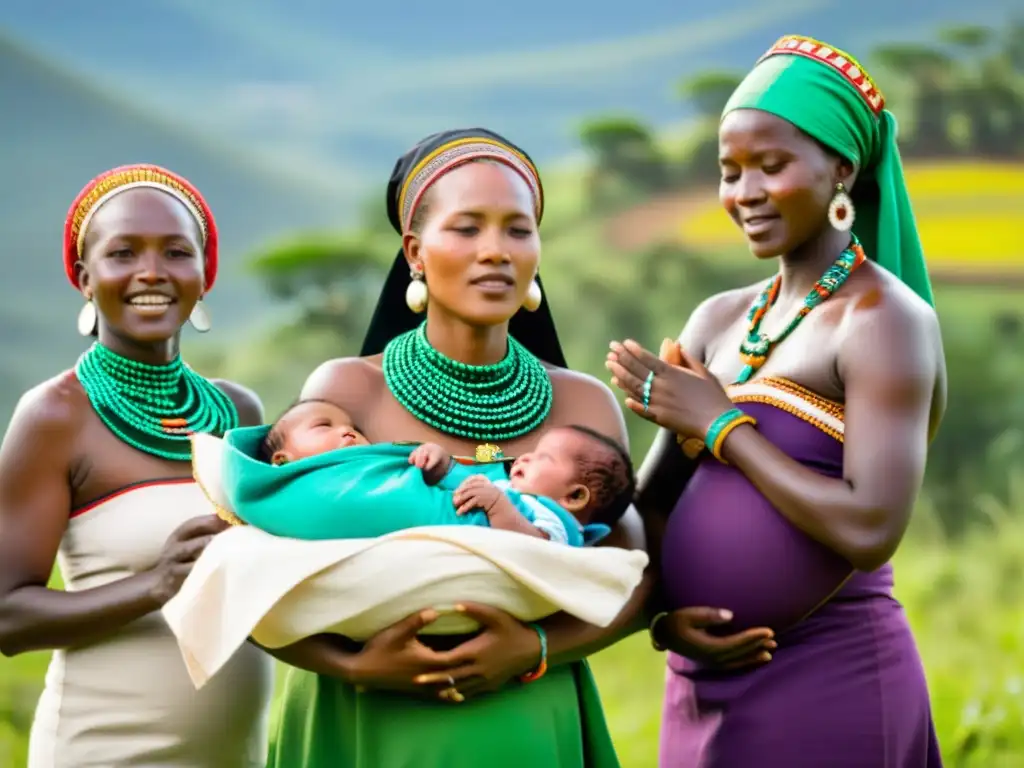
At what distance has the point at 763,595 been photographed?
10.2ft

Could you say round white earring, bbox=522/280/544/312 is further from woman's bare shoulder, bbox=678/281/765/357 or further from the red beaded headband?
the red beaded headband

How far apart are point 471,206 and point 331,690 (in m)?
1.11

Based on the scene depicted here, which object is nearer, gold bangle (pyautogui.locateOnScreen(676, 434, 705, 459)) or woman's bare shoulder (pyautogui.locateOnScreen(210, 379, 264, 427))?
gold bangle (pyautogui.locateOnScreen(676, 434, 705, 459))

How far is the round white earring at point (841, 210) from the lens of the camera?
3211 millimetres

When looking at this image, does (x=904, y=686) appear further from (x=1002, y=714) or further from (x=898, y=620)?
(x=1002, y=714)

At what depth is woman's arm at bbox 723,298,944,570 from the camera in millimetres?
2953

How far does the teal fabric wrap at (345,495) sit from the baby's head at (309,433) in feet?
0.30

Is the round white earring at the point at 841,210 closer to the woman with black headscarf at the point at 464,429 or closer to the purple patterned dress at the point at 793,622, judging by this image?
the purple patterned dress at the point at 793,622

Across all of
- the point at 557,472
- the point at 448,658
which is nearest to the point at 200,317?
the point at 557,472

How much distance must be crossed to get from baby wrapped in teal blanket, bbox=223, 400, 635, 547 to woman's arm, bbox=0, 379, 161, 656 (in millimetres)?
547

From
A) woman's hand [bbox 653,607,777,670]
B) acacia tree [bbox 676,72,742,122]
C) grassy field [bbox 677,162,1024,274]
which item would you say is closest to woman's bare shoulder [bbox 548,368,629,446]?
woman's hand [bbox 653,607,777,670]

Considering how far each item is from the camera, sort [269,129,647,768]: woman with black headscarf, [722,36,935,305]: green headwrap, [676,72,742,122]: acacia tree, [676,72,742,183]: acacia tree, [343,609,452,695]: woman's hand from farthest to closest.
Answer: [676,72,742,122]: acacia tree, [676,72,742,183]: acacia tree, [722,36,935,305]: green headwrap, [269,129,647,768]: woman with black headscarf, [343,609,452,695]: woman's hand

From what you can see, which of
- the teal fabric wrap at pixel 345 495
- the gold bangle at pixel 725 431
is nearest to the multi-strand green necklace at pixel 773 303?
the gold bangle at pixel 725 431

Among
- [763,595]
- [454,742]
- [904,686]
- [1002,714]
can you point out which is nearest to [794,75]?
[763,595]
